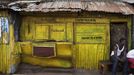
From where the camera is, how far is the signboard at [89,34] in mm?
13758

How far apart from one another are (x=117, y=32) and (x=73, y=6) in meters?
2.44

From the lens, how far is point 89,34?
1380 cm

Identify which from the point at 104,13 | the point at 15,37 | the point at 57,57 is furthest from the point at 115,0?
the point at 15,37

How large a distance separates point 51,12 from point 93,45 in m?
2.41

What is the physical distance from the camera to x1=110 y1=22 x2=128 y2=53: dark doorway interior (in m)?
13.9

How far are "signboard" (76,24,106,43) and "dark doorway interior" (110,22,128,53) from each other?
0.42 metres

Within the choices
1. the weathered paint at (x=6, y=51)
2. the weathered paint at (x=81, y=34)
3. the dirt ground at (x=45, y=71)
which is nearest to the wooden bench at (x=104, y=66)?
the dirt ground at (x=45, y=71)

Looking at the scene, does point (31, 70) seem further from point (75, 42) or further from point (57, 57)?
point (75, 42)

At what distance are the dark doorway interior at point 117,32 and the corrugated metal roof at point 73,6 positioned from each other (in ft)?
2.81

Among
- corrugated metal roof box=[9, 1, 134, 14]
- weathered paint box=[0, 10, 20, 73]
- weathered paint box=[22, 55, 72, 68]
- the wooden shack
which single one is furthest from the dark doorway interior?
weathered paint box=[0, 10, 20, 73]

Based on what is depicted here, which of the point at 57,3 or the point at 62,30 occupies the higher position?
the point at 57,3

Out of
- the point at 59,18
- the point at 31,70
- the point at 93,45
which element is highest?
the point at 59,18

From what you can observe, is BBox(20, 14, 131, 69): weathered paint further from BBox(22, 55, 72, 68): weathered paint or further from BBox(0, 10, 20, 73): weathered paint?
BBox(0, 10, 20, 73): weathered paint

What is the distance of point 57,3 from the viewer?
45.1ft
